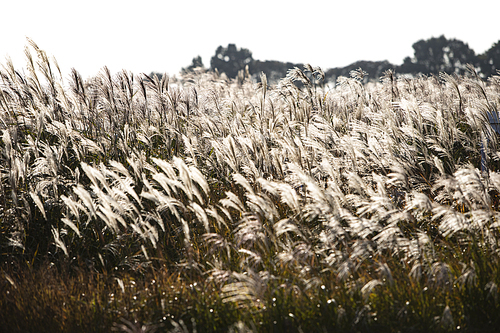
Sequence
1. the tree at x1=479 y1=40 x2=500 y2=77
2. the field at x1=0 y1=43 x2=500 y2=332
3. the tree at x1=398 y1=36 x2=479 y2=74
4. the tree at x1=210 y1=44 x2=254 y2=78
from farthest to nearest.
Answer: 1. the tree at x1=210 y1=44 x2=254 y2=78
2. the tree at x1=398 y1=36 x2=479 y2=74
3. the tree at x1=479 y1=40 x2=500 y2=77
4. the field at x1=0 y1=43 x2=500 y2=332

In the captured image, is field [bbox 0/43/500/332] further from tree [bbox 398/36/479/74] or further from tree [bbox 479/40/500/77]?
tree [bbox 398/36/479/74]

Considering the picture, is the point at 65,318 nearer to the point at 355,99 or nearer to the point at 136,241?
the point at 136,241

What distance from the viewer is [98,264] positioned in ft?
9.66

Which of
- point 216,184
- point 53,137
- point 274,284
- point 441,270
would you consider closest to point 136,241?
point 216,184

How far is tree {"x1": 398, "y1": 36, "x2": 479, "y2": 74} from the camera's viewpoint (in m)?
34.1

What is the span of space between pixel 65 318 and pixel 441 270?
93.3 inches

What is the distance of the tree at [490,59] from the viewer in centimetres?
2930

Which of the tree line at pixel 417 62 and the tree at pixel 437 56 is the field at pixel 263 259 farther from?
the tree at pixel 437 56

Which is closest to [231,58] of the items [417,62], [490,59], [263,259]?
[417,62]

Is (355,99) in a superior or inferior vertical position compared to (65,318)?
superior

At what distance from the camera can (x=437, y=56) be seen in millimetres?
35625

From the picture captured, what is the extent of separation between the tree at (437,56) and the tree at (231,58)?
17770mm

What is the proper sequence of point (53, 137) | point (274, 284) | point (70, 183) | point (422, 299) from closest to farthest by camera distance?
point (422, 299) < point (274, 284) < point (70, 183) < point (53, 137)

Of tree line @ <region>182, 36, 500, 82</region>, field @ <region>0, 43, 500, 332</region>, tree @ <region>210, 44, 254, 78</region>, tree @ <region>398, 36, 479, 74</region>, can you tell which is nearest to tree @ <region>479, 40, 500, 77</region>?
tree line @ <region>182, 36, 500, 82</region>
